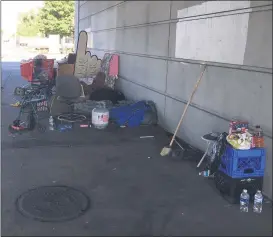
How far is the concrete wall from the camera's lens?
405cm

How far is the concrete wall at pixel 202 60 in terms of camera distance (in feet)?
13.3

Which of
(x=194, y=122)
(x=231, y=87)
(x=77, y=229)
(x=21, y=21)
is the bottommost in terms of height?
(x=77, y=229)

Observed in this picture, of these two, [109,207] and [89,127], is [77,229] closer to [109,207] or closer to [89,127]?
[109,207]

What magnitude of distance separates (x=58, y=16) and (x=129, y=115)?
105ft

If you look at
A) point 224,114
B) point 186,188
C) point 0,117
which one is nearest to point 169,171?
point 186,188

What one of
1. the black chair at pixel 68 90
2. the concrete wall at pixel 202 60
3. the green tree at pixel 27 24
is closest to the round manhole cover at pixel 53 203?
the concrete wall at pixel 202 60

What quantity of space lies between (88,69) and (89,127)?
4.42 metres

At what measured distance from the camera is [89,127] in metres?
7.01

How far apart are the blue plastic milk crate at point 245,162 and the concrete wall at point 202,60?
0.43ft

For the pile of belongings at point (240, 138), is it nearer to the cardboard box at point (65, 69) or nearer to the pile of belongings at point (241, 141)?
the pile of belongings at point (241, 141)

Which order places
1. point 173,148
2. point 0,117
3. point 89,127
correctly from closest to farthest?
point 173,148
point 89,127
point 0,117

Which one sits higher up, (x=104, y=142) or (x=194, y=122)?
(x=194, y=122)

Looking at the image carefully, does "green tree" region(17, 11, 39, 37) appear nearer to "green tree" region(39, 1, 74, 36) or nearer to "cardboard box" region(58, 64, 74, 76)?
"green tree" region(39, 1, 74, 36)

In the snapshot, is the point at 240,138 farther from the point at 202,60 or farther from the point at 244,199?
the point at 202,60
